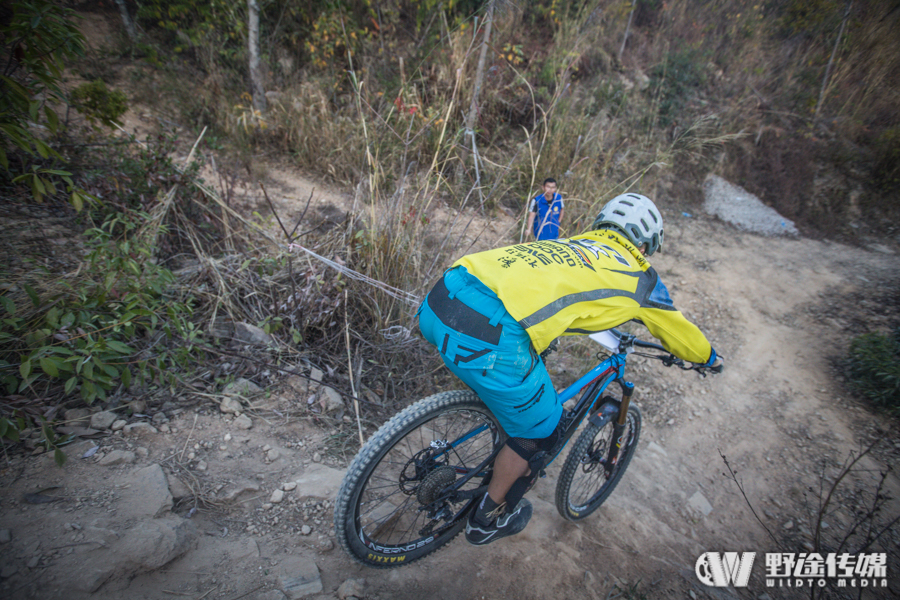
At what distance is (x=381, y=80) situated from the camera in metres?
6.33

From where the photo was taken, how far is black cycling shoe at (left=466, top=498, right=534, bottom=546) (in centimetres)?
189

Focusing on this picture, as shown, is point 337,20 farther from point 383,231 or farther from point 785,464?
point 785,464

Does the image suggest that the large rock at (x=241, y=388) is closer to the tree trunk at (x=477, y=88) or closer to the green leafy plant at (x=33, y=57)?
the green leafy plant at (x=33, y=57)

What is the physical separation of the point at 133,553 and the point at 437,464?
1.24m

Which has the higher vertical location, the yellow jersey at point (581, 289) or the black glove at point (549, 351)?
the yellow jersey at point (581, 289)

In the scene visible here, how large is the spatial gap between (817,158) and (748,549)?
949 cm

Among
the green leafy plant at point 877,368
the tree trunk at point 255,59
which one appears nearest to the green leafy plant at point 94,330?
the tree trunk at point 255,59

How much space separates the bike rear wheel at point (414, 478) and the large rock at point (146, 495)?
0.82 m

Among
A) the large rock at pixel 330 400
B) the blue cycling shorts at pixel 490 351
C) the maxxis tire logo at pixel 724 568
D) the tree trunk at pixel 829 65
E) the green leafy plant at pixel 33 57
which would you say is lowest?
the maxxis tire logo at pixel 724 568

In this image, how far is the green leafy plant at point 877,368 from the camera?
11.8ft

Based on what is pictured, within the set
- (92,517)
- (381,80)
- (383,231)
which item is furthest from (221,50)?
(92,517)

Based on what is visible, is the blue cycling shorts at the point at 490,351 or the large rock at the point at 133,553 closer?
the large rock at the point at 133,553

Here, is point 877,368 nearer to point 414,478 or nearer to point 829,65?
point 414,478

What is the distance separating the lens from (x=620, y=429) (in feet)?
7.40
